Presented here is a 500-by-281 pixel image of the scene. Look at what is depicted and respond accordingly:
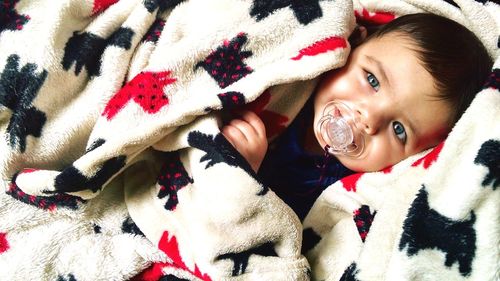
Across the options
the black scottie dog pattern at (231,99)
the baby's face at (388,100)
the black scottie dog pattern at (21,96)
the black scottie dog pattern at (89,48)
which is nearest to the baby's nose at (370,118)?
the baby's face at (388,100)

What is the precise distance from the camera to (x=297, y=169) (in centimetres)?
98

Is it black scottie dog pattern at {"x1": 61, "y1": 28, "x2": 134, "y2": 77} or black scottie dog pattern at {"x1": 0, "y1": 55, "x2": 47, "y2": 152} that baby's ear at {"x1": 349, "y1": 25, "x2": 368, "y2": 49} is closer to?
black scottie dog pattern at {"x1": 61, "y1": 28, "x2": 134, "y2": 77}

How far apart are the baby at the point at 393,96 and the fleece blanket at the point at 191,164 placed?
0.12 ft

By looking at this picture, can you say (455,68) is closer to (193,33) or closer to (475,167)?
(475,167)

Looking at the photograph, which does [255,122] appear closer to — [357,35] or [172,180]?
[172,180]

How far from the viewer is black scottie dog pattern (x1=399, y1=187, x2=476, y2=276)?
2.26ft

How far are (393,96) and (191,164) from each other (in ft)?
1.13

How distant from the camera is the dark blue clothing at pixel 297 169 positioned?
38.2 inches

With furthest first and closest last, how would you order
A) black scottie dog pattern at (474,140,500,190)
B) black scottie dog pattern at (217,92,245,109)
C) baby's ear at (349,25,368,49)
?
baby's ear at (349,25,368,49) → black scottie dog pattern at (217,92,245,109) → black scottie dog pattern at (474,140,500,190)

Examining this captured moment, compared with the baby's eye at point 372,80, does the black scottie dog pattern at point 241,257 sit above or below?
below

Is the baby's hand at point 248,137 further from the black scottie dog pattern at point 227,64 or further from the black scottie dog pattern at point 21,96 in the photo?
the black scottie dog pattern at point 21,96

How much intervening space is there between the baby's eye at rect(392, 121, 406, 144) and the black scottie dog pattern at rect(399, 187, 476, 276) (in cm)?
17

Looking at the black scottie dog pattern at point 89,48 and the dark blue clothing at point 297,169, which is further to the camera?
the dark blue clothing at point 297,169

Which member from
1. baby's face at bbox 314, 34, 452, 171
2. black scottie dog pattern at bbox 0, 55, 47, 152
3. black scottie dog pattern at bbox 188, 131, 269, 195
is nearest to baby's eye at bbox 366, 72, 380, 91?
baby's face at bbox 314, 34, 452, 171
